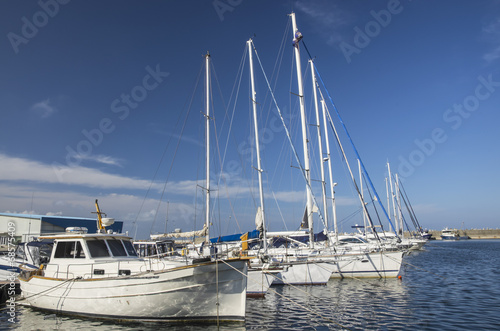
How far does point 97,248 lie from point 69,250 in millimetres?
1476

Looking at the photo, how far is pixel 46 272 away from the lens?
15977mm

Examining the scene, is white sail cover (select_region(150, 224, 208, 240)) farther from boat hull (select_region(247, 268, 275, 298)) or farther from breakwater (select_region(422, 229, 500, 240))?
breakwater (select_region(422, 229, 500, 240))

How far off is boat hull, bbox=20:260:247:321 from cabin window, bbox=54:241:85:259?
2119mm

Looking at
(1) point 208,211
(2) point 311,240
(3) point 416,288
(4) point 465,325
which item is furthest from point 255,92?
(4) point 465,325

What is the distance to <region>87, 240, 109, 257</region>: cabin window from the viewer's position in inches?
605

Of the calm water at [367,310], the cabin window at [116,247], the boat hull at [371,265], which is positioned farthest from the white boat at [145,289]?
the boat hull at [371,265]

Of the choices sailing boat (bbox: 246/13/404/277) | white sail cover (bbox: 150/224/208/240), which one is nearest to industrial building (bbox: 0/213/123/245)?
white sail cover (bbox: 150/224/208/240)

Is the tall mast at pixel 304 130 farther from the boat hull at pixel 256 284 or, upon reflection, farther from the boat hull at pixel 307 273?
the boat hull at pixel 256 284

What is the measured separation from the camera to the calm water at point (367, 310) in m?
13.1

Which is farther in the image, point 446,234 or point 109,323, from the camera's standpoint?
point 446,234

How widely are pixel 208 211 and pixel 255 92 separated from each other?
10.8 metres

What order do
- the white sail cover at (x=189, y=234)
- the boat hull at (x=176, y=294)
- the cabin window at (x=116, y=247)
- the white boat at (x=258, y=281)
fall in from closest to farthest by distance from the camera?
1. the boat hull at (x=176, y=294)
2. the cabin window at (x=116, y=247)
3. the white boat at (x=258, y=281)
4. the white sail cover at (x=189, y=234)

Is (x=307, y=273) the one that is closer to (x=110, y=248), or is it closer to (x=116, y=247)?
(x=116, y=247)

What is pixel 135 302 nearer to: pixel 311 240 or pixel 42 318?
pixel 42 318
